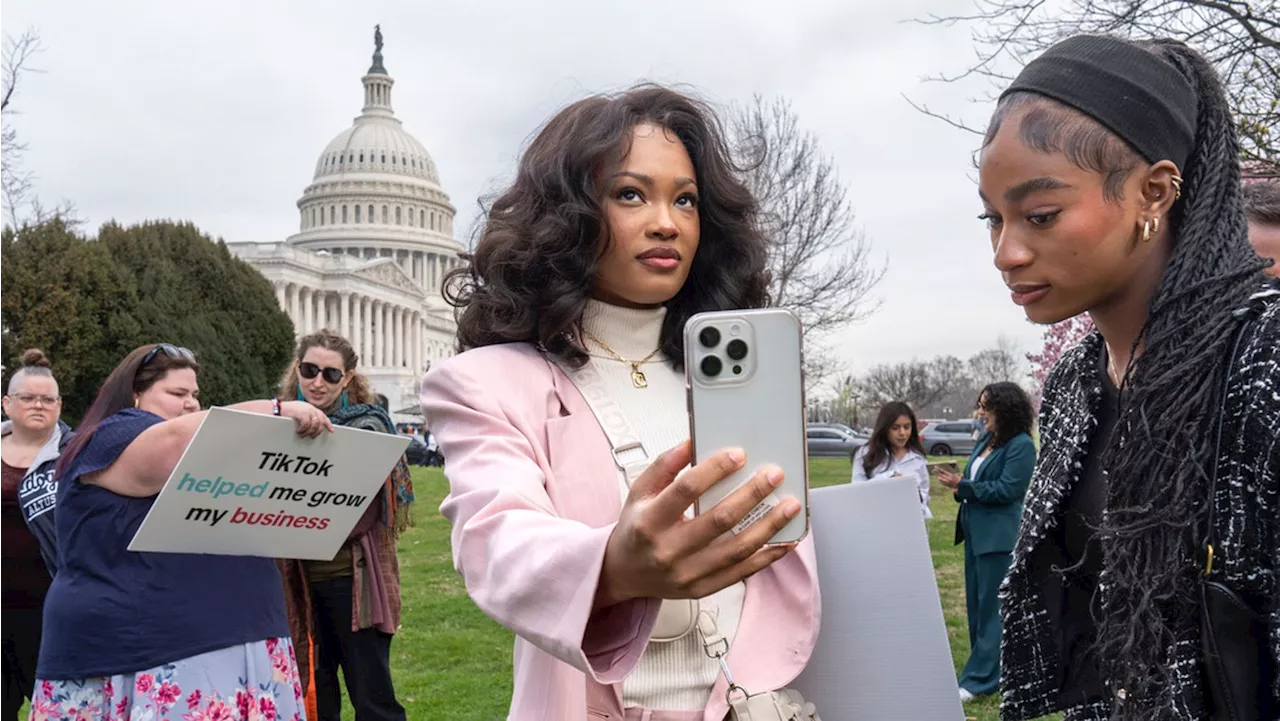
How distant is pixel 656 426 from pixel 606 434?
14cm

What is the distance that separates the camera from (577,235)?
1.96 meters

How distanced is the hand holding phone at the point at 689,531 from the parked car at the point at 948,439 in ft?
143

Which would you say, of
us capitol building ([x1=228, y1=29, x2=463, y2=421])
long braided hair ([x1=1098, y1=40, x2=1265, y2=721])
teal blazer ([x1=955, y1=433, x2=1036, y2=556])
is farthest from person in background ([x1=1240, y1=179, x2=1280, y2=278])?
us capitol building ([x1=228, y1=29, x2=463, y2=421])

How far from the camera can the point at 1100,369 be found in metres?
1.84

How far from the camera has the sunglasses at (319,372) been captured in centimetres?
637

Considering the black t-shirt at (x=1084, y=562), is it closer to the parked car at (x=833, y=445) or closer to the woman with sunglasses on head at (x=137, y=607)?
the woman with sunglasses on head at (x=137, y=607)

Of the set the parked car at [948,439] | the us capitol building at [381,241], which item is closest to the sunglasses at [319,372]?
the parked car at [948,439]

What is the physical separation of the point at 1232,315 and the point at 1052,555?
53cm

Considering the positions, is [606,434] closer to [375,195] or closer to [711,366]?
[711,366]

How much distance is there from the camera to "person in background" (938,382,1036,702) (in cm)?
739

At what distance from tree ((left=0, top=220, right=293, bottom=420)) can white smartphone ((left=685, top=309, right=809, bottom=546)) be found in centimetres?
3615

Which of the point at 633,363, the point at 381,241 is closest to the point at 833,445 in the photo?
the point at 633,363

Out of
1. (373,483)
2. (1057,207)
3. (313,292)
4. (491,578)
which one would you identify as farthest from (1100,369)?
(313,292)

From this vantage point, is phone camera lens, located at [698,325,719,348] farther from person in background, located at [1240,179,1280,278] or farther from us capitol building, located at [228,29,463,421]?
us capitol building, located at [228,29,463,421]
